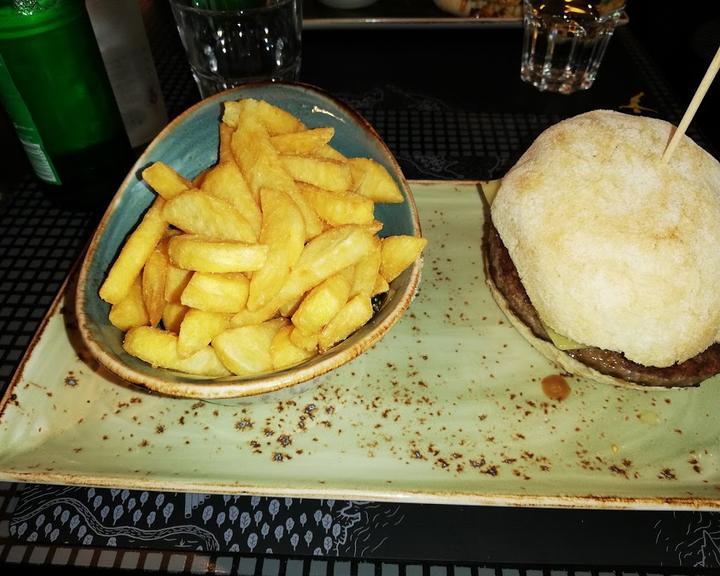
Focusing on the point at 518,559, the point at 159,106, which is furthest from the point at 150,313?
the point at 159,106

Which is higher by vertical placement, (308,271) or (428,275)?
(308,271)

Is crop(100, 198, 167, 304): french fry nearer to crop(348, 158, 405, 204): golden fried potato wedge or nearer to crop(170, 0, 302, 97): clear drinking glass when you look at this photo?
crop(348, 158, 405, 204): golden fried potato wedge

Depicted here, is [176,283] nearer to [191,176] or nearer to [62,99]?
[191,176]

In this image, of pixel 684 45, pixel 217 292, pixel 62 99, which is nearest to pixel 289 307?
pixel 217 292

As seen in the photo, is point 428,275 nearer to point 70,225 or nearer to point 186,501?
point 186,501

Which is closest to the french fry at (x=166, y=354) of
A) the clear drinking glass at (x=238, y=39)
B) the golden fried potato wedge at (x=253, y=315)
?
the golden fried potato wedge at (x=253, y=315)

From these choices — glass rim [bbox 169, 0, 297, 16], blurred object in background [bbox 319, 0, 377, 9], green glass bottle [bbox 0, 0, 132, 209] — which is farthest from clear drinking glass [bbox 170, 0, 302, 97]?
green glass bottle [bbox 0, 0, 132, 209]
